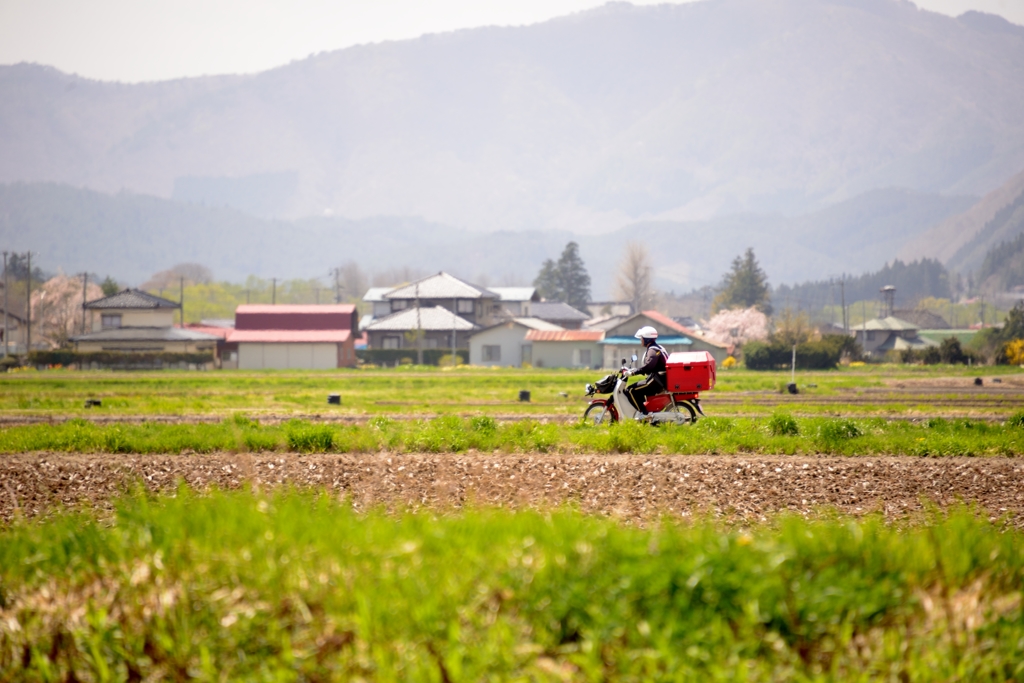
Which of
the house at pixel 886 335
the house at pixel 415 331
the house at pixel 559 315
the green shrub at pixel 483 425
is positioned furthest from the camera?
the house at pixel 886 335

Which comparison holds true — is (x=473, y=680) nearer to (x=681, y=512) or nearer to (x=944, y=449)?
(x=681, y=512)

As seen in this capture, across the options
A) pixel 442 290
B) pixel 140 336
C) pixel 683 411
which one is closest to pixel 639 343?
pixel 442 290

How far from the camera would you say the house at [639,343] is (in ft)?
242

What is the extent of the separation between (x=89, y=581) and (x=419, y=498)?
16.7ft

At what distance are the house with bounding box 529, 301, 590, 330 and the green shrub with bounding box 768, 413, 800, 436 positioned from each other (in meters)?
99.5

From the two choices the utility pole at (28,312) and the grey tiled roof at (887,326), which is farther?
the grey tiled roof at (887,326)

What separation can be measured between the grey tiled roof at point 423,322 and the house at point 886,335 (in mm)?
64211

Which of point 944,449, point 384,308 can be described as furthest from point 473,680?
point 384,308

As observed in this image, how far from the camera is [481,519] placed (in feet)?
19.3

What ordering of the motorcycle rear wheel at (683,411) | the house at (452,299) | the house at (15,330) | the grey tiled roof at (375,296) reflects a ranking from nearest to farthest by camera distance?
1. the motorcycle rear wheel at (683,411)
2. the house at (15,330)
3. the house at (452,299)
4. the grey tiled roof at (375,296)

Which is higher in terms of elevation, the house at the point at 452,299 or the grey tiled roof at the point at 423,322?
the house at the point at 452,299

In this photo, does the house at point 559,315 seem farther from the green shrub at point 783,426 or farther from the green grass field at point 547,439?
the green grass field at point 547,439

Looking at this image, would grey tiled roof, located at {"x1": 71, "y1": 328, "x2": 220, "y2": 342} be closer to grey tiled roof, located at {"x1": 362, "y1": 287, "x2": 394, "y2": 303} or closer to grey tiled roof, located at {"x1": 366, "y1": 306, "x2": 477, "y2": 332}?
grey tiled roof, located at {"x1": 366, "y1": 306, "x2": 477, "y2": 332}

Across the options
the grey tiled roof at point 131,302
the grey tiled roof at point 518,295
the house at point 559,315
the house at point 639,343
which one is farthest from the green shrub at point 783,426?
the grey tiled roof at point 518,295
